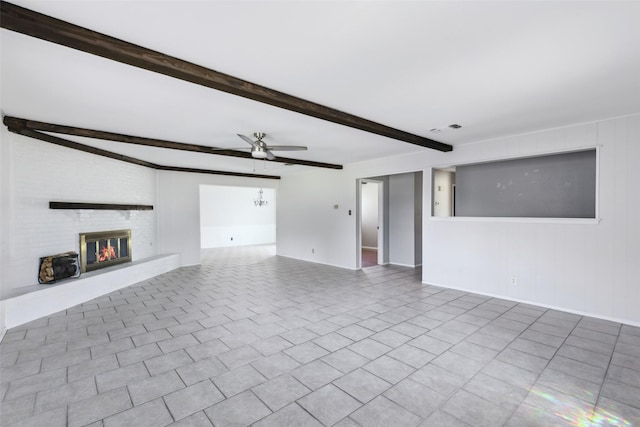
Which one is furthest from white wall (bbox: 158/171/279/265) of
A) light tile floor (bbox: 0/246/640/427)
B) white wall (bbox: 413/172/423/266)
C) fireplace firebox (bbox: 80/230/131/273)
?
white wall (bbox: 413/172/423/266)

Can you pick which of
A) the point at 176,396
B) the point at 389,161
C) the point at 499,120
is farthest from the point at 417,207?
the point at 176,396

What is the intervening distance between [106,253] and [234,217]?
6334 millimetres

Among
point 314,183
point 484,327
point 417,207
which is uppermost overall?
point 314,183

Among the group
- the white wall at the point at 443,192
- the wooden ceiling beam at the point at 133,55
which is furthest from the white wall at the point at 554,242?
the wooden ceiling beam at the point at 133,55

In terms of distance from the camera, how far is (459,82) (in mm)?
2525

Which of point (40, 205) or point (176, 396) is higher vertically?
point (40, 205)

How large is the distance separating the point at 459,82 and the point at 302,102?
141 centimetres

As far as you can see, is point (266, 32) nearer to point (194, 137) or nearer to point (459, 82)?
point (459, 82)

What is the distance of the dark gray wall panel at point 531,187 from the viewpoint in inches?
159

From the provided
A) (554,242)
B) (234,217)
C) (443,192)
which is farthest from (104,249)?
(554,242)

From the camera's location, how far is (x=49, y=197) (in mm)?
4184

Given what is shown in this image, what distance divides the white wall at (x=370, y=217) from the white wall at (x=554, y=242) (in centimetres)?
439

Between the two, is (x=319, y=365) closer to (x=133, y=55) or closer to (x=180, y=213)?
(x=133, y=55)

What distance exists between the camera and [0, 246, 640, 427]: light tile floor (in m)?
1.99
